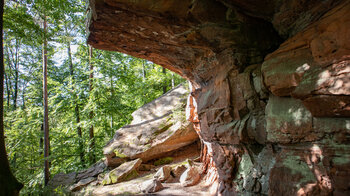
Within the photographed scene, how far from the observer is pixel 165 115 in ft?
34.3

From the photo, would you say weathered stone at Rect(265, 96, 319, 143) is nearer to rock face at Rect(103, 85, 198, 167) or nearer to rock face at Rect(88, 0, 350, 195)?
rock face at Rect(88, 0, 350, 195)

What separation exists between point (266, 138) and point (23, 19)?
739 centimetres

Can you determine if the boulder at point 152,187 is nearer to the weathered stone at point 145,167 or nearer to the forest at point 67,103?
the weathered stone at point 145,167

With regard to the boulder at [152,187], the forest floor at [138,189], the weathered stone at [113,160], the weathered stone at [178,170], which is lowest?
the forest floor at [138,189]

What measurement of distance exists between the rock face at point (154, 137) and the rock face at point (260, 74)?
363 centimetres

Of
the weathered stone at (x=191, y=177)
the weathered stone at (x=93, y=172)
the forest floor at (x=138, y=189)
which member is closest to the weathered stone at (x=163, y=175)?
the forest floor at (x=138, y=189)

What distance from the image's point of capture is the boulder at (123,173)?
8.37 m

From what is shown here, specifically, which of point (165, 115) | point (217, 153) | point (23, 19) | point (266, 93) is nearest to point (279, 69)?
point (266, 93)

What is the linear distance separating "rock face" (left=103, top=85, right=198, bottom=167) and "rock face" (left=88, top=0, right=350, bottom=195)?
143 inches

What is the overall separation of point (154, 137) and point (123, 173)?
2289mm

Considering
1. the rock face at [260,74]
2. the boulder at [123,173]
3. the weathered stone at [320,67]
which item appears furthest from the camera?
the boulder at [123,173]

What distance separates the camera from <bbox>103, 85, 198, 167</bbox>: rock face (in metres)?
9.38

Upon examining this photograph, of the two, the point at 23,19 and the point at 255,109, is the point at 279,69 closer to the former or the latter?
the point at 255,109

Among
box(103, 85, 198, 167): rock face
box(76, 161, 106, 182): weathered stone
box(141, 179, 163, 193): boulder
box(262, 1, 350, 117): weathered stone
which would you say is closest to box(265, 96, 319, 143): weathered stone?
box(262, 1, 350, 117): weathered stone
